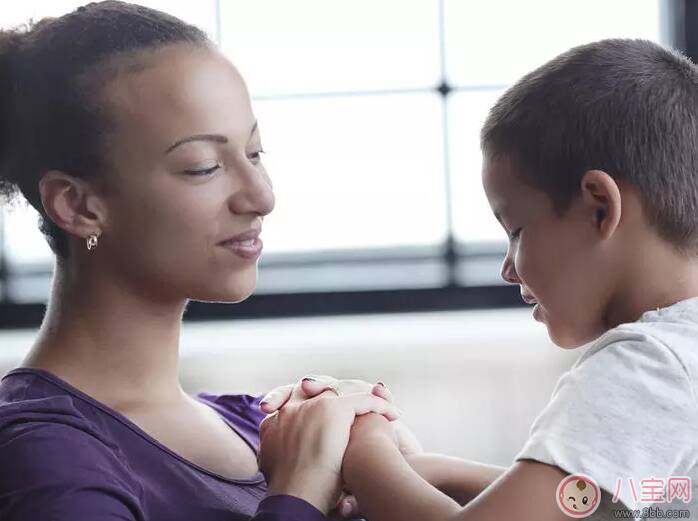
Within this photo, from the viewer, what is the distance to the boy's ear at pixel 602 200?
125cm

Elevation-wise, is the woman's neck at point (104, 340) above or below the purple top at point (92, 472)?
above

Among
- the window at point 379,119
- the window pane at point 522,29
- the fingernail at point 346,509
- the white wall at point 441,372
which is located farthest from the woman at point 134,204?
the window pane at point 522,29

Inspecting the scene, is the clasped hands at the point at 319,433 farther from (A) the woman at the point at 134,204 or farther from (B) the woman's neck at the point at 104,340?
(B) the woman's neck at the point at 104,340

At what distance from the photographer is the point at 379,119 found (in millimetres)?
2949

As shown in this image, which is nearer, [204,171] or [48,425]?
[48,425]

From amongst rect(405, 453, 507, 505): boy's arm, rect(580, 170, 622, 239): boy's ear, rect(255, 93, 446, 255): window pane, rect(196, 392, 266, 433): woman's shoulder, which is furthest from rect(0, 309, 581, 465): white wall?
rect(580, 170, 622, 239): boy's ear

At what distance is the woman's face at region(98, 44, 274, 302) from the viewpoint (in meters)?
1.33

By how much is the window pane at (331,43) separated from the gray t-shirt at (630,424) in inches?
74.1

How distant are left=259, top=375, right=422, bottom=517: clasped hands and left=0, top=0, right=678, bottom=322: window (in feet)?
4.88

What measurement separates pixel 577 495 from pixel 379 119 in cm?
195

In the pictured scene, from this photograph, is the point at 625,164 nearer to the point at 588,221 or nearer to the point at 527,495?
the point at 588,221

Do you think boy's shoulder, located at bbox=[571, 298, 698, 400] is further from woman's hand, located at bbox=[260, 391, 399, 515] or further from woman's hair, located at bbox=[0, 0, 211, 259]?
woman's hair, located at bbox=[0, 0, 211, 259]

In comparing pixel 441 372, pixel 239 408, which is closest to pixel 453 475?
pixel 239 408

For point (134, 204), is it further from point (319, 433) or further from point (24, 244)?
point (24, 244)
